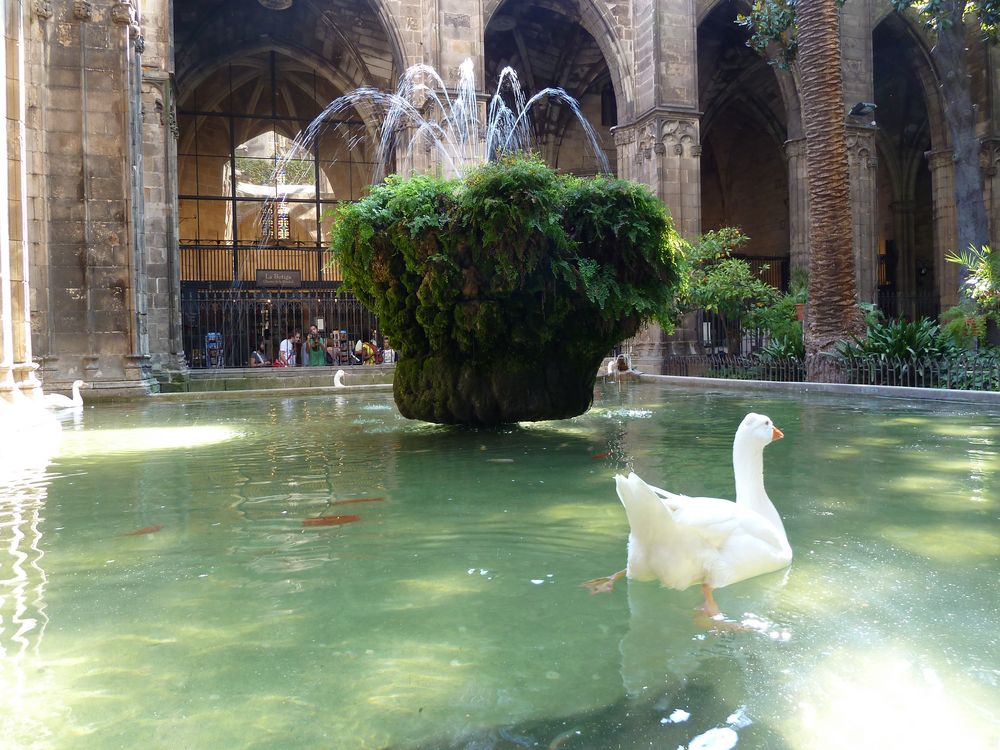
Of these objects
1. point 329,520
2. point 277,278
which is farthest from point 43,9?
point 277,278

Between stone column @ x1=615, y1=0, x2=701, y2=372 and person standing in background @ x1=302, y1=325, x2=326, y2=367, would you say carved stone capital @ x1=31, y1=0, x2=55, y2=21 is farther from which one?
stone column @ x1=615, y1=0, x2=701, y2=372

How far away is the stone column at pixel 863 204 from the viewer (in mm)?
21922

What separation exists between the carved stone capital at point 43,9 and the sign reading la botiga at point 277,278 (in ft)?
50.1

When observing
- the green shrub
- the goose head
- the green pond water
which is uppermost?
the green shrub

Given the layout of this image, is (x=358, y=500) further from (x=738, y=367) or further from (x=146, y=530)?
(x=738, y=367)

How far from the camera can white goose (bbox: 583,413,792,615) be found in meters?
2.57

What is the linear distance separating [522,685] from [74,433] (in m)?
7.45

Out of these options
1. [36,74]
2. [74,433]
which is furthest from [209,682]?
[36,74]

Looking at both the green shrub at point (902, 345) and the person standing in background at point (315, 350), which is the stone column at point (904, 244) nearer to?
the green shrub at point (902, 345)

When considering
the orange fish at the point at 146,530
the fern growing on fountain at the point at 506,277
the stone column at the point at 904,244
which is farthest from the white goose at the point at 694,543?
the stone column at the point at 904,244

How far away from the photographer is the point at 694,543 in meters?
2.67

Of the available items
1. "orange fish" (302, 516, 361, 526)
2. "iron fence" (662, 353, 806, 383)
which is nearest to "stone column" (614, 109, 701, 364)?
"iron fence" (662, 353, 806, 383)

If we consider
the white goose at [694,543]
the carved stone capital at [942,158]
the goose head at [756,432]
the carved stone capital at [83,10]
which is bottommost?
the white goose at [694,543]

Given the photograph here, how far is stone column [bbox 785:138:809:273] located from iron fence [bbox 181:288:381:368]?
41.1ft
